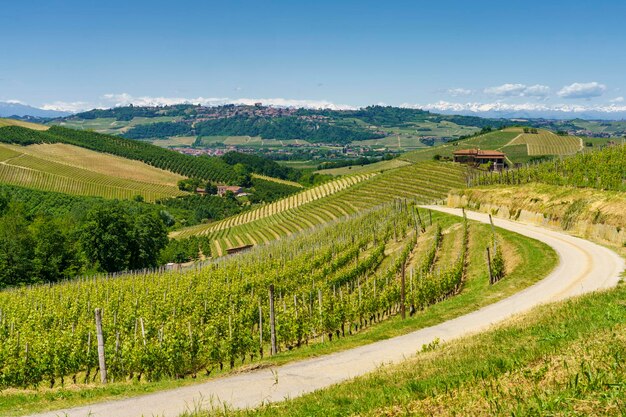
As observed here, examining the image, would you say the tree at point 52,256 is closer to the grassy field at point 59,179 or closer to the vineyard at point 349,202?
the vineyard at point 349,202

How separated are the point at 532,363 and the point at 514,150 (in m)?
184

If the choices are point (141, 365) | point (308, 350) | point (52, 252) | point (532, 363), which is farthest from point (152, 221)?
point (532, 363)

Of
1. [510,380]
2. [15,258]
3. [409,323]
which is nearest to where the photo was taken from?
[510,380]

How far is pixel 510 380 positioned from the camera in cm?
1044

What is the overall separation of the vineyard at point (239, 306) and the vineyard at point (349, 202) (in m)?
26.8

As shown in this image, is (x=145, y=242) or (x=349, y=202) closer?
(x=145, y=242)

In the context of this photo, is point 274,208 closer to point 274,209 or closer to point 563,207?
point 274,209

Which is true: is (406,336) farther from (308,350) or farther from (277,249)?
(277,249)

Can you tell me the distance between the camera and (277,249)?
63.7 metres

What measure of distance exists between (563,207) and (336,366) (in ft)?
125

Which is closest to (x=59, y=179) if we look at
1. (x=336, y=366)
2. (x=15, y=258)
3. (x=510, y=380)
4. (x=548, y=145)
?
(x=15, y=258)

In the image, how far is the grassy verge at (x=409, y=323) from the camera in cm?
1622

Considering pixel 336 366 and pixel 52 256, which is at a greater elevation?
pixel 336 366

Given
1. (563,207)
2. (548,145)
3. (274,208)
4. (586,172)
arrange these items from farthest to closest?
(548,145), (274,208), (586,172), (563,207)
